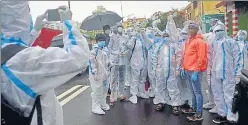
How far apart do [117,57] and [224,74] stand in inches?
121

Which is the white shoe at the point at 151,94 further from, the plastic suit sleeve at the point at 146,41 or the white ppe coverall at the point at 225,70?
the white ppe coverall at the point at 225,70

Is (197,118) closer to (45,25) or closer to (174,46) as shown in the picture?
(174,46)

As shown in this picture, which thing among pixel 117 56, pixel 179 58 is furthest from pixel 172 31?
pixel 117 56

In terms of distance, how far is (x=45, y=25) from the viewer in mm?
2391

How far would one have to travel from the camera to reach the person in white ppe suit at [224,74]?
5266 mm

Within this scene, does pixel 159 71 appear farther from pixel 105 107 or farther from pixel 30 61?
pixel 30 61

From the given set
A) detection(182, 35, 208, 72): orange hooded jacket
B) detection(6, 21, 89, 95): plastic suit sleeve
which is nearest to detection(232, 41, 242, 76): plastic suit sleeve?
detection(182, 35, 208, 72): orange hooded jacket

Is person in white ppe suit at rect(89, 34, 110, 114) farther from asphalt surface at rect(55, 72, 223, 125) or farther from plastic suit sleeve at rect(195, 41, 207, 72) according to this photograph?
plastic suit sleeve at rect(195, 41, 207, 72)

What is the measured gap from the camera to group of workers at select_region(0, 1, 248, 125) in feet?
6.14

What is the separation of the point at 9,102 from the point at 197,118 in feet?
14.4

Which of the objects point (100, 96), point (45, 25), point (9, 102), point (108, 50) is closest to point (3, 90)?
point (9, 102)

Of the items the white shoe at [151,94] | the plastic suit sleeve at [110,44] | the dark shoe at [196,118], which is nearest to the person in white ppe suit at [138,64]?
the white shoe at [151,94]

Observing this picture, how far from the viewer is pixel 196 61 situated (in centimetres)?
536

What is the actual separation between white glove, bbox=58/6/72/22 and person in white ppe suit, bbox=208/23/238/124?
3.79 m
